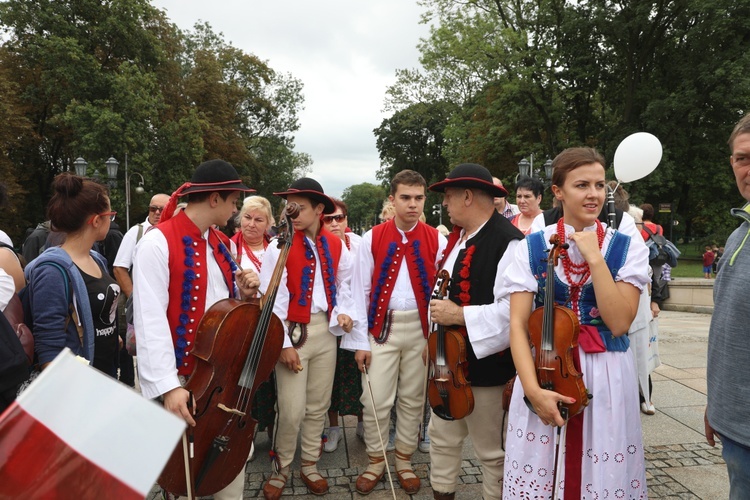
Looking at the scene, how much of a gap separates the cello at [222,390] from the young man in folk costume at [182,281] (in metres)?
0.10

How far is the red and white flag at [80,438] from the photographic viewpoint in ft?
3.07

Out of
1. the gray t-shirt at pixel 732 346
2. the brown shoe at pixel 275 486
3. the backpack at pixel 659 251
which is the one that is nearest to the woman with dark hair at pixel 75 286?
the brown shoe at pixel 275 486

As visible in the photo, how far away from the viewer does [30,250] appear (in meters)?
6.18

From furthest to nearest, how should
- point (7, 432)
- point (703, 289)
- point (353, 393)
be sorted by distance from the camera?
point (703, 289), point (353, 393), point (7, 432)

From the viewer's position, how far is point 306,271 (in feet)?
12.6

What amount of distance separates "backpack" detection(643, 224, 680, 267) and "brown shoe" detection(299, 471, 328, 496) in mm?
3927

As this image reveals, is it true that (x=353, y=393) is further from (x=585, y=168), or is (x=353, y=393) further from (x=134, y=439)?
(x=134, y=439)

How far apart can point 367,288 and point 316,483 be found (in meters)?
1.48

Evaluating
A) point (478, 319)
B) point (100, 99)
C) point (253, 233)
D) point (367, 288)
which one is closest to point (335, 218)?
point (253, 233)

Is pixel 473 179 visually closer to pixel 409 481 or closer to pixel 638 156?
pixel 638 156

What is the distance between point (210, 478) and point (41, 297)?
51.1 inches

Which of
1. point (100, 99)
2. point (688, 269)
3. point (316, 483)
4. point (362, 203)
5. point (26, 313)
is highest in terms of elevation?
point (100, 99)

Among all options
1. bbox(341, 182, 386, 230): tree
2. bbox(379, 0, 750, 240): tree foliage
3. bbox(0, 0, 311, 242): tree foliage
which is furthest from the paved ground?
bbox(341, 182, 386, 230): tree

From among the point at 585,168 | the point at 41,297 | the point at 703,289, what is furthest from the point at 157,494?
the point at 703,289
